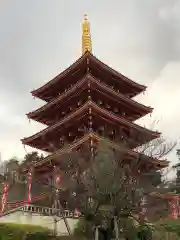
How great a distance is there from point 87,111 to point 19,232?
450 inches

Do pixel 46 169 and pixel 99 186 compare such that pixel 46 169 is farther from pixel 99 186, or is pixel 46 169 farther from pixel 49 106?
pixel 99 186

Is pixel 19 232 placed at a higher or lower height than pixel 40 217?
lower

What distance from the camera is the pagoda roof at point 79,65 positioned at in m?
29.7

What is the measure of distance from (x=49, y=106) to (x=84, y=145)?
6.48m

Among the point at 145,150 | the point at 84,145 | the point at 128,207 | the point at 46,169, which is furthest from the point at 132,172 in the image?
the point at 46,169

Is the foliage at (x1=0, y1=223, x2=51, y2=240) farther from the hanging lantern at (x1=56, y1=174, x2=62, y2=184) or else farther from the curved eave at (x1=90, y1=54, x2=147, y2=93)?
the curved eave at (x1=90, y1=54, x2=147, y2=93)

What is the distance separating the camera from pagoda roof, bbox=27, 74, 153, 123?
28.1 m

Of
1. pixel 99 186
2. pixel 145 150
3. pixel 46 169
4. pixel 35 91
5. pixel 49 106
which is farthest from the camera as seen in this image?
pixel 35 91

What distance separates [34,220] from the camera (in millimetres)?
20734

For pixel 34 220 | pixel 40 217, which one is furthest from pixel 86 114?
pixel 34 220

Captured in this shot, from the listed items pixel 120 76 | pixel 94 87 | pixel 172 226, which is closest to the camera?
pixel 172 226

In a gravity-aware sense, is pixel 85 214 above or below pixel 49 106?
below

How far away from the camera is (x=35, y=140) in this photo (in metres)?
30.9

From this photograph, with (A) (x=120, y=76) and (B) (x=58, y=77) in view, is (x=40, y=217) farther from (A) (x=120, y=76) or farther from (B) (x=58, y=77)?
(A) (x=120, y=76)
